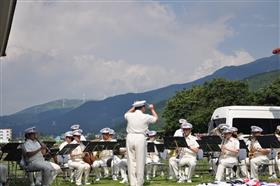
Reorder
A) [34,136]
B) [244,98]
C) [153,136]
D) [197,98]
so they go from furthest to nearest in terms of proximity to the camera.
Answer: [197,98], [244,98], [153,136], [34,136]

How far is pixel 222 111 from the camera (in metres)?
22.6

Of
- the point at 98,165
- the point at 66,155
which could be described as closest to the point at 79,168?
the point at 66,155

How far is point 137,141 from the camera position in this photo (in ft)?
41.9

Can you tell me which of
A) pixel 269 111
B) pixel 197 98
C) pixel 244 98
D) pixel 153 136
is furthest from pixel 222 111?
pixel 197 98

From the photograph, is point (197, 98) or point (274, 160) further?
point (197, 98)

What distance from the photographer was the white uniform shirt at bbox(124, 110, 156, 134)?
12.8m

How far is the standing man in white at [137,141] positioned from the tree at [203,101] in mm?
A: 50510

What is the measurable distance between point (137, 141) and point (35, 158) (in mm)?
2515

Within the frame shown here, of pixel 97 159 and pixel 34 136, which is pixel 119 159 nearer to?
pixel 97 159

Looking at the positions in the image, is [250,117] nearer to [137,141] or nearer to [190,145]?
[190,145]

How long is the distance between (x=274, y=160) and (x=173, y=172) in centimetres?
285

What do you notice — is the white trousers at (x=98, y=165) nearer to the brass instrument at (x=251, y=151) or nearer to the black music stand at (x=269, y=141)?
the brass instrument at (x=251, y=151)

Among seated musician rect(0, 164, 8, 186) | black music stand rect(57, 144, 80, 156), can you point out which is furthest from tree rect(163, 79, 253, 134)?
seated musician rect(0, 164, 8, 186)

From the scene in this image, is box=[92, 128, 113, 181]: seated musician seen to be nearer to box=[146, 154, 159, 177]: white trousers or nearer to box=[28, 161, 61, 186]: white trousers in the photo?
box=[146, 154, 159, 177]: white trousers
